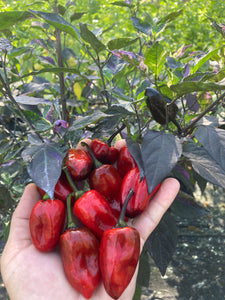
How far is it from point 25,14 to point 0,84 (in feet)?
0.65

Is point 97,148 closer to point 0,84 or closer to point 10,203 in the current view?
point 0,84

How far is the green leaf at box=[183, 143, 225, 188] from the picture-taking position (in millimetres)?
673

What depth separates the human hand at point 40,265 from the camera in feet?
2.38

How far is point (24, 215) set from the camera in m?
0.86

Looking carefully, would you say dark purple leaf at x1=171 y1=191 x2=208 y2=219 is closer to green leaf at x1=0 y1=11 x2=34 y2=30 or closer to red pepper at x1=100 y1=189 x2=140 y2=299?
red pepper at x1=100 y1=189 x2=140 y2=299

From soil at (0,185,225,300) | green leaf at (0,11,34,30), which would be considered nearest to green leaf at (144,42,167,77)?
green leaf at (0,11,34,30)

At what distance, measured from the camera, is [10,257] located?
78 centimetres

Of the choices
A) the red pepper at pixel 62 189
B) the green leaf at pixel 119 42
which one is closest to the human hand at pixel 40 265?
the red pepper at pixel 62 189

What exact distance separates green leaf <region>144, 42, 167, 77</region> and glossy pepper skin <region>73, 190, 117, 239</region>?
13.2 inches

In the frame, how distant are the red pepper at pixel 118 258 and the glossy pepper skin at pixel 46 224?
132mm

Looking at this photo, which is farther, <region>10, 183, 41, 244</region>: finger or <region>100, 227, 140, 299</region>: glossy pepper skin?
<region>10, 183, 41, 244</region>: finger

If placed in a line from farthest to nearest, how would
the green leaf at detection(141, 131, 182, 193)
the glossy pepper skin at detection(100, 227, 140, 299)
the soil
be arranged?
the soil < the glossy pepper skin at detection(100, 227, 140, 299) < the green leaf at detection(141, 131, 182, 193)

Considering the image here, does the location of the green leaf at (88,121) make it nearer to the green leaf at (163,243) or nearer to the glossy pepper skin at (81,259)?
the glossy pepper skin at (81,259)

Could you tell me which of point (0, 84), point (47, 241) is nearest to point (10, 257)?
point (47, 241)
